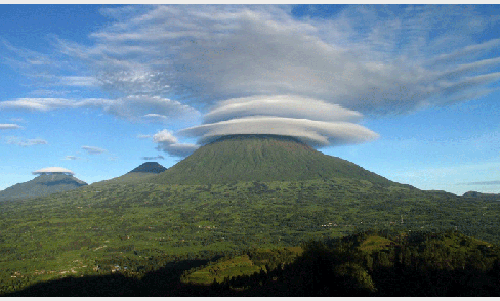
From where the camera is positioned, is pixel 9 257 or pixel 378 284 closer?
pixel 378 284

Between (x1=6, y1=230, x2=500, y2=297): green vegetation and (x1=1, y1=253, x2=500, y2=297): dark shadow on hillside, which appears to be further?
(x1=6, y1=230, x2=500, y2=297): green vegetation

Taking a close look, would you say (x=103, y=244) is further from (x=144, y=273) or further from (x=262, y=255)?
(x=262, y=255)

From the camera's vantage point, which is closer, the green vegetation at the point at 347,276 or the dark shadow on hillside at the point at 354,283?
the dark shadow on hillside at the point at 354,283

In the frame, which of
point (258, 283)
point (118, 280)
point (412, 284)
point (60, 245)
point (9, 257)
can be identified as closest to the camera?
point (412, 284)

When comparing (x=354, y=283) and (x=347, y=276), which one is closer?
(x=354, y=283)

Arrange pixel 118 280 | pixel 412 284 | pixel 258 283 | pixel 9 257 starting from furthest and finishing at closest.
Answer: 1. pixel 9 257
2. pixel 118 280
3. pixel 258 283
4. pixel 412 284

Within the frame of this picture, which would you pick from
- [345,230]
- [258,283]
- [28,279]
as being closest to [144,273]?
[28,279]

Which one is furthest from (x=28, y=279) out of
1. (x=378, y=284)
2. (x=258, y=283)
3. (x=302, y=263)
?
(x=378, y=284)

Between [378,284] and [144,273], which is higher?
[378,284]

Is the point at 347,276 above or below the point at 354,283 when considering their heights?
above

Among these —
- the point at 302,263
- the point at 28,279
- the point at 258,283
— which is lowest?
the point at 28,279

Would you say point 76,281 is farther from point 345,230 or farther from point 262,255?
point 345,230
